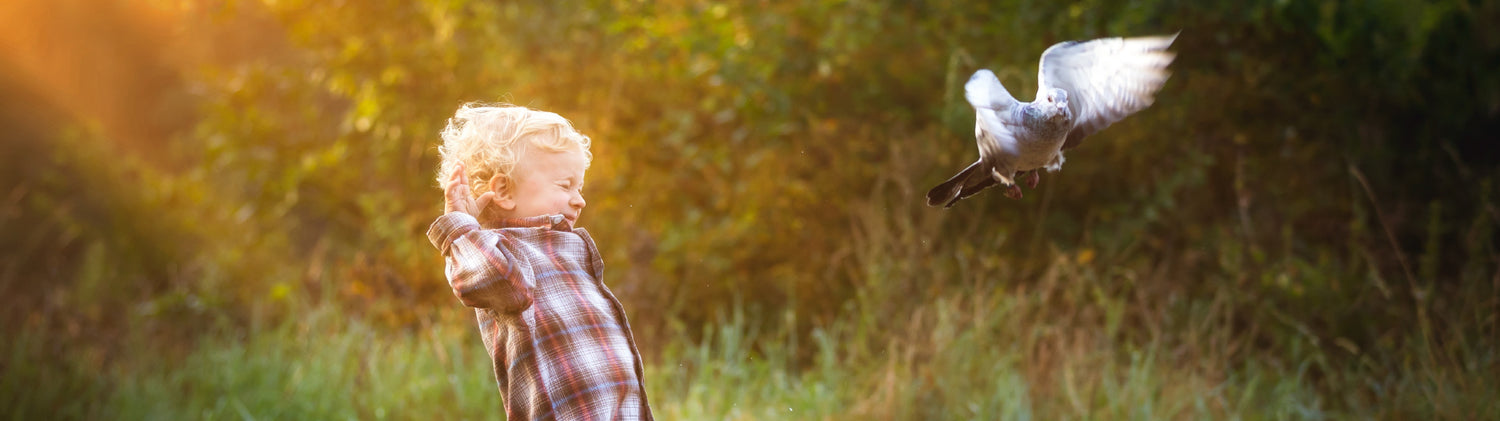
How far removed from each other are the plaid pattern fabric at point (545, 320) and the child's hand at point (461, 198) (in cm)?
4

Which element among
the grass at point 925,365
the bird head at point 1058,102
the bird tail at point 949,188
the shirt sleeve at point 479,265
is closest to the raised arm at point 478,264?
the shirt sleeve at point 479,265

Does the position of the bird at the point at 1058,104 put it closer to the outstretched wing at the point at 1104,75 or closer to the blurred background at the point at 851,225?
the outstretched wing at the point at 1104,75

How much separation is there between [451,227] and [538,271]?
6.2 inches

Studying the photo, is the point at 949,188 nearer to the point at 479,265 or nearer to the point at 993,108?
the point at 993,108

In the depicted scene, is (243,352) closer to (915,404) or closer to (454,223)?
(915,404)

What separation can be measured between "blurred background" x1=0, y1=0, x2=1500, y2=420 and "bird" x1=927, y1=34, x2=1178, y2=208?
1952 millimetres

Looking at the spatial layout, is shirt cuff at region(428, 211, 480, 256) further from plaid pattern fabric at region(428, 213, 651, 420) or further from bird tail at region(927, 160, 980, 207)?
bird tail at region(927, 160, 980, 207)

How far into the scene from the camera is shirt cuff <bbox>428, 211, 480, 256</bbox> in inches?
72.3

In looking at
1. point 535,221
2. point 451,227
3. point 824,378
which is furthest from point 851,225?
point 451,227

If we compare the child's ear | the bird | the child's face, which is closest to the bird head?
the bird

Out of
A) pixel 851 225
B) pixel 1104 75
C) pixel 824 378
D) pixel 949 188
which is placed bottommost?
pixel 824 378

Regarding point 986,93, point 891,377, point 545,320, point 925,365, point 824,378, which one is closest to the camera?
point 986,93

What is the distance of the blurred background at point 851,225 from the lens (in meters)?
4.25

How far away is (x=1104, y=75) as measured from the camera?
1.92 metres
